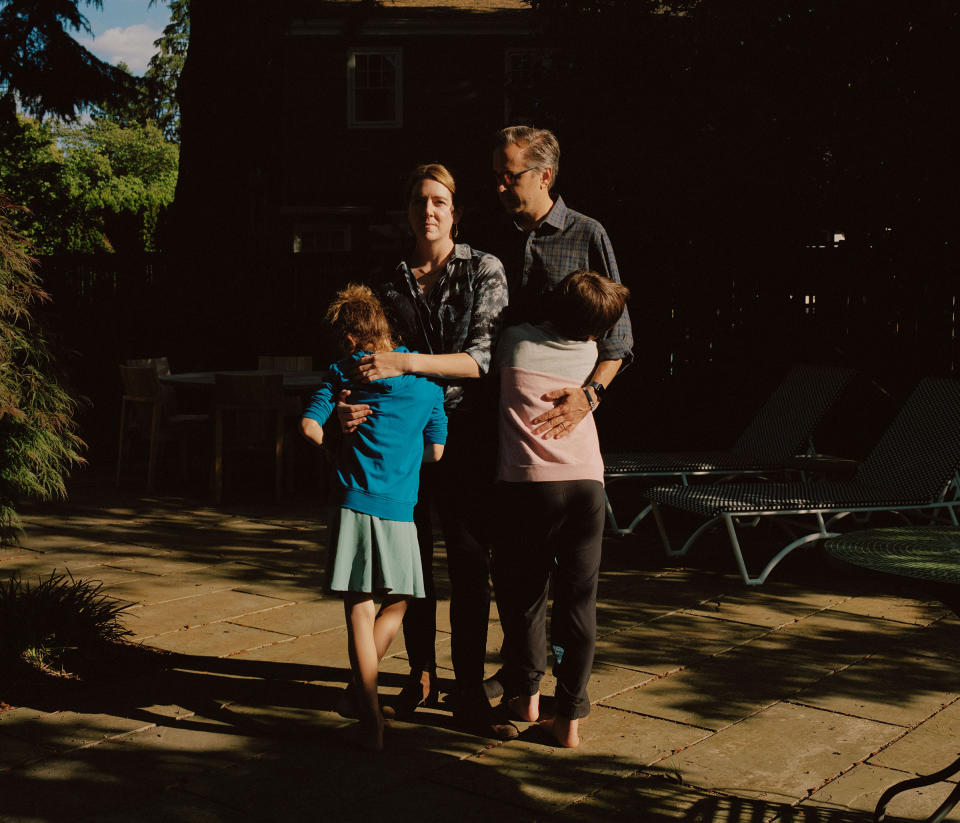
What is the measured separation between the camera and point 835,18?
1023cm

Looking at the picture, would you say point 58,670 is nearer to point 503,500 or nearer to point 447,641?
point 447,641

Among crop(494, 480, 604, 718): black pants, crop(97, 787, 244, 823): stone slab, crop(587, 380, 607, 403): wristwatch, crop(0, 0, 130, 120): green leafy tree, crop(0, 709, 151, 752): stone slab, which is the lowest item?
crop(97, 787, 244, 823): stone slab

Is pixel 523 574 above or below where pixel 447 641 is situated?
above

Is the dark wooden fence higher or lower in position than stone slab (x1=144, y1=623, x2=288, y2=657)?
higher

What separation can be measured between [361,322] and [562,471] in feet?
2.78

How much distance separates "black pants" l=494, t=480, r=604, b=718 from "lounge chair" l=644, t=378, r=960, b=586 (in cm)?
262

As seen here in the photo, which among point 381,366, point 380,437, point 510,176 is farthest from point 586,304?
point 380,437

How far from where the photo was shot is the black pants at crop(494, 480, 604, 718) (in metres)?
3.92

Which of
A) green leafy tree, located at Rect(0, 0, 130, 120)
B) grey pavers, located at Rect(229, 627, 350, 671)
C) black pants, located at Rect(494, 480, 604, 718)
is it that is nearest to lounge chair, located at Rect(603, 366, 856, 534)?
grey pavers, located at Rect(229, 627, 350, 671)

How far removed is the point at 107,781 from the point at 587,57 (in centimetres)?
1081

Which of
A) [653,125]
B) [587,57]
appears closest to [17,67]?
[587,57]

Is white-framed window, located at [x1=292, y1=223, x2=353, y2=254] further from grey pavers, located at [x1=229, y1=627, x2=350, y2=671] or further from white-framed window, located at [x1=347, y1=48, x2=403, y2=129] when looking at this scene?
grey pavers, located at [x1=229, y1=627, x2=350, y2=671]

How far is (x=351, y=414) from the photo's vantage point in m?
3.87

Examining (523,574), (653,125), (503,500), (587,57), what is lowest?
(523,574)
